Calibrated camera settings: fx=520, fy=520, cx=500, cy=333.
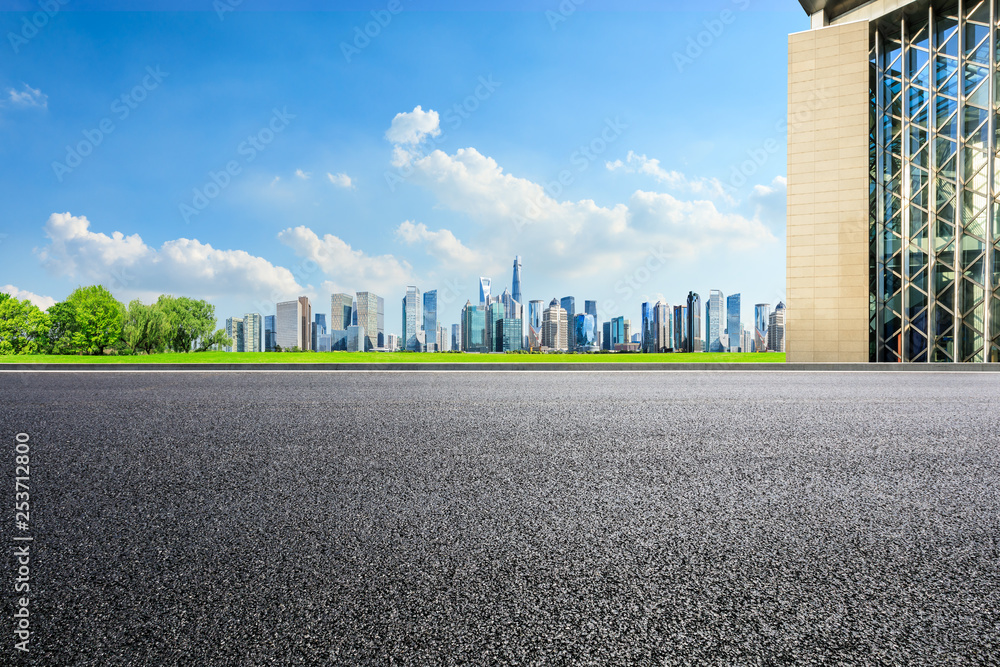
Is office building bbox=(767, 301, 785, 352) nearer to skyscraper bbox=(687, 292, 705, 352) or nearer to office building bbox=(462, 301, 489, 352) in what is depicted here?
skyscraper bbox=(687, 292, 705, 352)

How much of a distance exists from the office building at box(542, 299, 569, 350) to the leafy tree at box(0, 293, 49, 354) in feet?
134

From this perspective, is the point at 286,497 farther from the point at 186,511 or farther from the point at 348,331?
the point at 348,331

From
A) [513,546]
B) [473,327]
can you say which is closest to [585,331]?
[473,327]

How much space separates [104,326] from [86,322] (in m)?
1.19

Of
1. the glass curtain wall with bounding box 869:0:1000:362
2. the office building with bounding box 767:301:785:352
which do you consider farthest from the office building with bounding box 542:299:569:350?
the glass curtain wall with bounding box 869:0:1000:362

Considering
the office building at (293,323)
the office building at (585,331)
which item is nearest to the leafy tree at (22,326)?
the office building at (293,323)

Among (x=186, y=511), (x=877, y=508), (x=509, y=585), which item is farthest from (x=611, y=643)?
(x=186, y=511)

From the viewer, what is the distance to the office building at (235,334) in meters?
41.8

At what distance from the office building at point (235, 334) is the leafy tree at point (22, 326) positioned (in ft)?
47.4

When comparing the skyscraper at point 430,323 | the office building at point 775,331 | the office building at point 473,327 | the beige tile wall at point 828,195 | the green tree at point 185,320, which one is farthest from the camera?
the skyscraper at point 430,323

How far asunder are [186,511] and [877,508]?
13.6ft

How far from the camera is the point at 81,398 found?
878 cm

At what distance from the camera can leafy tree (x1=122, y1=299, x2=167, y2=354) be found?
109 ft

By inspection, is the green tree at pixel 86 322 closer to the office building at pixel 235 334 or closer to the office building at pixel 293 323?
the office building at pixel 235 334
